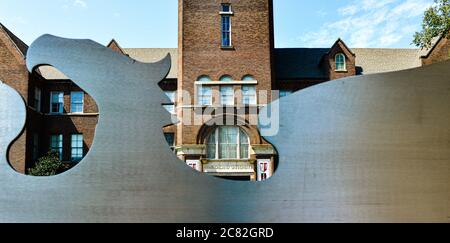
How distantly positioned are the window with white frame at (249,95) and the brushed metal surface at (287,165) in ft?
48.5

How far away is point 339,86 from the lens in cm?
800

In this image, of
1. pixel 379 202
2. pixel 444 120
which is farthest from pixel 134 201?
pixel 444 120

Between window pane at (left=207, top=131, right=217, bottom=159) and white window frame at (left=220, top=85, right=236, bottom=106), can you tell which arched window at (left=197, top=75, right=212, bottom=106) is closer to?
white window frame at (left=220, top=85, right=236, bottom=106)

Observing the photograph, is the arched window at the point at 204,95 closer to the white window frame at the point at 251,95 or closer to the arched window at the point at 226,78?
the arched window at the point at 226,78

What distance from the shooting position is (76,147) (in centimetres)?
2605

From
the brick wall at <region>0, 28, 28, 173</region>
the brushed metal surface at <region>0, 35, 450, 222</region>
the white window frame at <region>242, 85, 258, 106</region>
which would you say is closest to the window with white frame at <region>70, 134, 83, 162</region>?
the brick wall at <region>0, 28, 28, 173</region>

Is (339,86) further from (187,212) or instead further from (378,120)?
(187,212)

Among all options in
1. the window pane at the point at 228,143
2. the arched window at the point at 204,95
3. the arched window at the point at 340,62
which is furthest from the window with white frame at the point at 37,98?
the arched window at the point at 340,62

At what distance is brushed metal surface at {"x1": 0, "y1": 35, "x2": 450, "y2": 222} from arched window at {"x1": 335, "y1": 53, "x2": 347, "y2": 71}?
18.8 m

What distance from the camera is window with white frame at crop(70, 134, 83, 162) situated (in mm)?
25872

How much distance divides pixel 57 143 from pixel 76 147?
1.20 meters

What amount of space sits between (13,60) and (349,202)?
2214 centimetres

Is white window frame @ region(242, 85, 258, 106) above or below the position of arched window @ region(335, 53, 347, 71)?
below

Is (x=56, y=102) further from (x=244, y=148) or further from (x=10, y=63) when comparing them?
(x=244, y=148)
